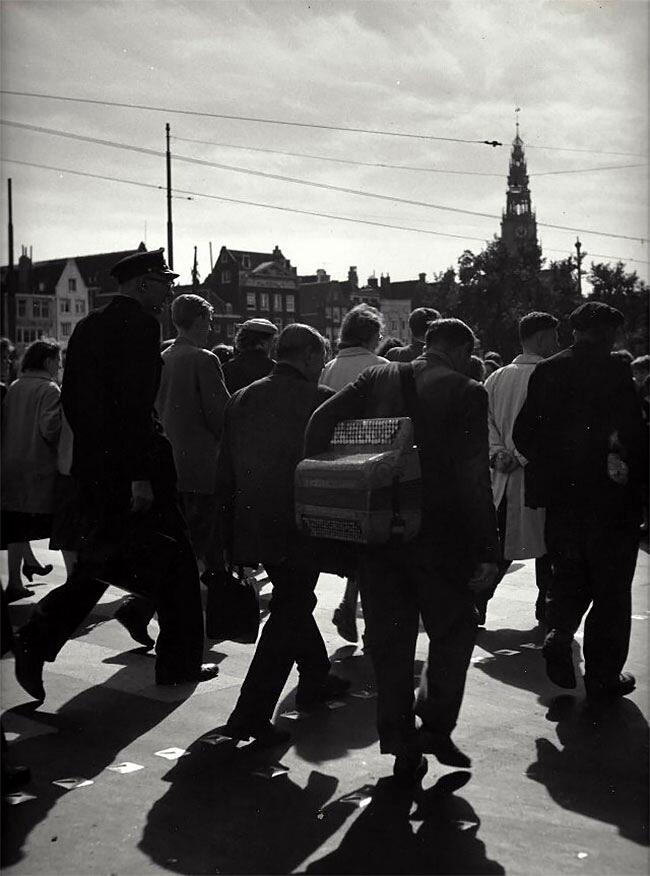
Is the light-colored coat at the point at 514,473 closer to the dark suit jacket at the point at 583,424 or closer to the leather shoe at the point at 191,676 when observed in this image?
the dark suit jacket at the point at 583,424

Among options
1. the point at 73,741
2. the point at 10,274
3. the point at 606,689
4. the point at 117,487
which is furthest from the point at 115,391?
the point at 10,274

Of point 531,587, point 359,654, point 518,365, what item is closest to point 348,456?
point 359,654

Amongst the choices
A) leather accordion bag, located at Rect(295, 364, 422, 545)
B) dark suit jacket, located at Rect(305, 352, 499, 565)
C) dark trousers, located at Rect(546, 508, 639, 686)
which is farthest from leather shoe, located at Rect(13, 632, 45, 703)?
dark trousers, located at Rect(546, 508, 639, 686)

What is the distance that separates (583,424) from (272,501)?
1635 mm

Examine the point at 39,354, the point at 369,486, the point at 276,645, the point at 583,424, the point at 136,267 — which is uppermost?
the point at 136,267

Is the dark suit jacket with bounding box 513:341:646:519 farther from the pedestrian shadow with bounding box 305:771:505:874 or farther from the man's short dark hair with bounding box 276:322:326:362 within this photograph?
the pedestrian shadow with bounding box 305:771:505:874

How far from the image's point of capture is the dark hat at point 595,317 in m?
5.66

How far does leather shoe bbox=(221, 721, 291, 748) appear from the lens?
190 inches

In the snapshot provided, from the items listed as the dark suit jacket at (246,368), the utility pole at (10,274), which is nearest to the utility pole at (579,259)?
the utility pole at (10,274)

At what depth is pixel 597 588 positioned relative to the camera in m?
5.60

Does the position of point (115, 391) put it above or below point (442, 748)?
above

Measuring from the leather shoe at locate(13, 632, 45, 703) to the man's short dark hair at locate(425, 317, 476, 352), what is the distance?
2.27m

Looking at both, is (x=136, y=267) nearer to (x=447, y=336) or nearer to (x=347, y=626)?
(x=447, y=336)

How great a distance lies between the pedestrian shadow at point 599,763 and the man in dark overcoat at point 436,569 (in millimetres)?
405
